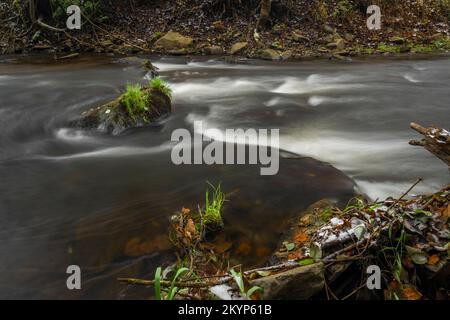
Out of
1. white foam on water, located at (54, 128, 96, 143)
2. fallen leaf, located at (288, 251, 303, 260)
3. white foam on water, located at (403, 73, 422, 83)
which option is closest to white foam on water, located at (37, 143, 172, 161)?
white foam on water, located at (54, 128, 96, 143)

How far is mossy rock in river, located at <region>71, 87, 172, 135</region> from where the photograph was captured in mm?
6516

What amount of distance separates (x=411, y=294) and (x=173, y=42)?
11372 mm

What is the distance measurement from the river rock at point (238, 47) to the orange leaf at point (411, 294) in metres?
10.5

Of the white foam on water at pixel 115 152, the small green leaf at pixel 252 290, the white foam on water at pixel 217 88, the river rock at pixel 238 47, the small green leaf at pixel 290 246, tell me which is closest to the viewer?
the small green leaf at pixel 252 290

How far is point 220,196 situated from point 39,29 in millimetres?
11444

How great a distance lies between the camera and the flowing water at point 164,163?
3.60 metres

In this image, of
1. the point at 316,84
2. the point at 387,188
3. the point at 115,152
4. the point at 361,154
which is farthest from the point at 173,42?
the point at 387,188

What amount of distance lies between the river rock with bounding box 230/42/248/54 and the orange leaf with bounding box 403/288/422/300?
1054cm

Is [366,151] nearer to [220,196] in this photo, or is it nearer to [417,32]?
[220,196]

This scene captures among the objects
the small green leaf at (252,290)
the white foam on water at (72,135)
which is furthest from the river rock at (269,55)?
the small green leaf at (252,290)

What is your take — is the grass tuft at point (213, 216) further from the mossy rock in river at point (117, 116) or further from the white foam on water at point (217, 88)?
the white foam on water at point (217, 88)

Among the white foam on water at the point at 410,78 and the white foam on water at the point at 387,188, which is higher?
the white foam on water at the point at 410,78

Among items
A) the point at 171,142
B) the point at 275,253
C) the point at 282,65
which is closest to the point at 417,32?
the point at 282,65

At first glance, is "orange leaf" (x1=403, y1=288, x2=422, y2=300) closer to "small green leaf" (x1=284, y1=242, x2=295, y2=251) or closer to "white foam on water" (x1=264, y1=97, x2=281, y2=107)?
"small green leaf" (x1=284, y1=242, x2=295, y2=251)
